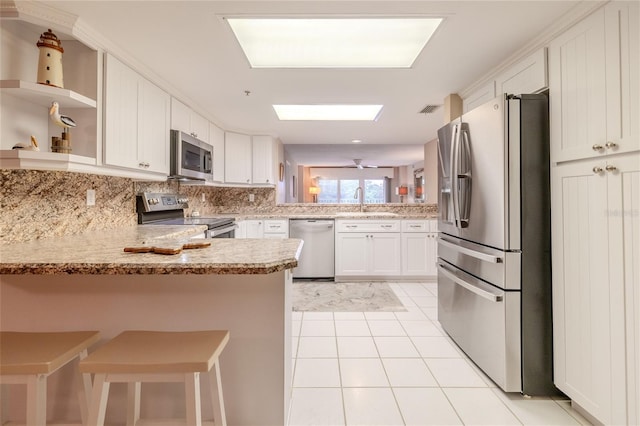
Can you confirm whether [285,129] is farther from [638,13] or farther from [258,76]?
[638,13]

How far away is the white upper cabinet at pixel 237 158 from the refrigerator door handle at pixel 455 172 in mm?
3060

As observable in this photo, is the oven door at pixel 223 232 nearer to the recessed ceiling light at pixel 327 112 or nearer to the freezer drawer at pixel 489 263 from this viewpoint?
the recessed ceiling light at pixel 327 112

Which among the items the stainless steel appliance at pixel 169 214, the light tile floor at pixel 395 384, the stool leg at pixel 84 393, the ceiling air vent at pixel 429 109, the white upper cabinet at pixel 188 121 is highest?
the ceiling air vent at pixel 429 109

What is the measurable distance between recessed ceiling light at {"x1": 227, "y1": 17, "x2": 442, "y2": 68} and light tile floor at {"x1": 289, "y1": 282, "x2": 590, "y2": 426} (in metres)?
2.13

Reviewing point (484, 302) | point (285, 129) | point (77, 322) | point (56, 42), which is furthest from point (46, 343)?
point (285, 129)

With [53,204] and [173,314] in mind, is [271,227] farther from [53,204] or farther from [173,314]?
[173,314]

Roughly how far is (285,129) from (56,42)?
294cm

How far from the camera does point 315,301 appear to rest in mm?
3490

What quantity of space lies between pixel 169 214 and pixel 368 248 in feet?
8.18

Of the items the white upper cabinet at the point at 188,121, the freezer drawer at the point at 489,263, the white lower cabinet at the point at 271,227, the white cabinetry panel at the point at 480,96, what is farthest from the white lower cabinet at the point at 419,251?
the white upper cabinet at the point at 188,121

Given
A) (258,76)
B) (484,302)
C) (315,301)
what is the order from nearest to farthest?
(484,302) → (258,76) → (315,301)

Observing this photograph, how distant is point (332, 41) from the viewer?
7.00 ft

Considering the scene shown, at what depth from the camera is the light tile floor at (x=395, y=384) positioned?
5.31 feet

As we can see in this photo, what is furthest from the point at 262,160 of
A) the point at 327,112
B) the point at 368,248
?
the point at 368,248
